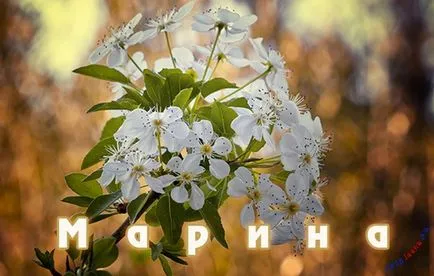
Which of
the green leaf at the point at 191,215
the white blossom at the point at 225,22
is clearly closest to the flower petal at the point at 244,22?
the white blossom at the point at 225,22

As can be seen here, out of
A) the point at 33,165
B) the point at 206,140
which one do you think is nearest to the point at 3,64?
the point at 33,165

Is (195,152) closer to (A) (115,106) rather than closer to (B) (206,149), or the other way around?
(B) (206,149)

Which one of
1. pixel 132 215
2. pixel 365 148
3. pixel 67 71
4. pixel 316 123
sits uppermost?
pixel 67 71

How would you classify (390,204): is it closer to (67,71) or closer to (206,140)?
(67,71)

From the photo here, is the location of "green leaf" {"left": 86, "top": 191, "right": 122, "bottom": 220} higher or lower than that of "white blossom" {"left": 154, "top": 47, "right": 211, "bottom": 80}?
lower

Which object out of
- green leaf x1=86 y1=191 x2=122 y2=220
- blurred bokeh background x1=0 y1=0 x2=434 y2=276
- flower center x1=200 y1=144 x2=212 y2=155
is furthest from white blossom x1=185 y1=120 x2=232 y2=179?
blurred bokeh background x1=0 y1=0 x2=434 y2=276

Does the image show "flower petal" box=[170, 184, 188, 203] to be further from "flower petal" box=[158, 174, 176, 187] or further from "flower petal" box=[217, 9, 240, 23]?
"flower petal" box=[217, 9, 240, 23]
